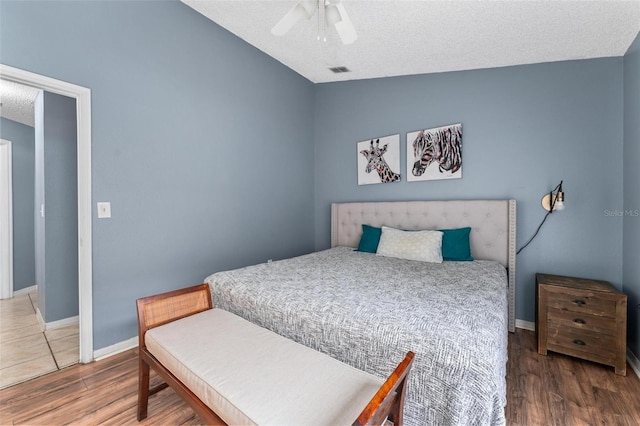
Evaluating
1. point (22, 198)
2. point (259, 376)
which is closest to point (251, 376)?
point (259, 376)

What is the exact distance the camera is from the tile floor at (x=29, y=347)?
6.38 ft

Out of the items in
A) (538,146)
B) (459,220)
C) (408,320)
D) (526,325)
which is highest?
(538,146)

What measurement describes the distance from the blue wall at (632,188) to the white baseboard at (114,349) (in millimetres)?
3730

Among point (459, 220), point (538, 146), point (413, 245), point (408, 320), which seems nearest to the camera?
point (408, 320)

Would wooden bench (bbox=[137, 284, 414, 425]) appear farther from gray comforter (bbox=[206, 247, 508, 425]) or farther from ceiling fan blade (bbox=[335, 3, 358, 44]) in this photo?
ceiling fan blade (bbox=[335, 3, 358, 44])

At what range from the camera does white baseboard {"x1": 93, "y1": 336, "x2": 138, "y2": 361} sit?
2102mm

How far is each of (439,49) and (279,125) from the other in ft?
6.22

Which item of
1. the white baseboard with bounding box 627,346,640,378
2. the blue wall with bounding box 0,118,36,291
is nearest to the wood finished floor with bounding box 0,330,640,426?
the white baseboard with bounding box 627,346,640,378

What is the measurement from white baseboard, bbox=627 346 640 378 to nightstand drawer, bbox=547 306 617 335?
28 cm

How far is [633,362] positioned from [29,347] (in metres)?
4.57

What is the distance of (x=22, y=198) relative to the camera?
3822 mm

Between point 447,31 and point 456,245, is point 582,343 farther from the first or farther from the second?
point 447,31

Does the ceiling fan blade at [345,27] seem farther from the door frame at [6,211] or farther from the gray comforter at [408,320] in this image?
the door frame at [6,211]

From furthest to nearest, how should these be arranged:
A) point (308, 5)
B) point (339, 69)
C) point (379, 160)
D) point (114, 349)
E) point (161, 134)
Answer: point (379, 160) < point (339, 69) < point (161, 134) < point (114, 349) < point (308, 5)
